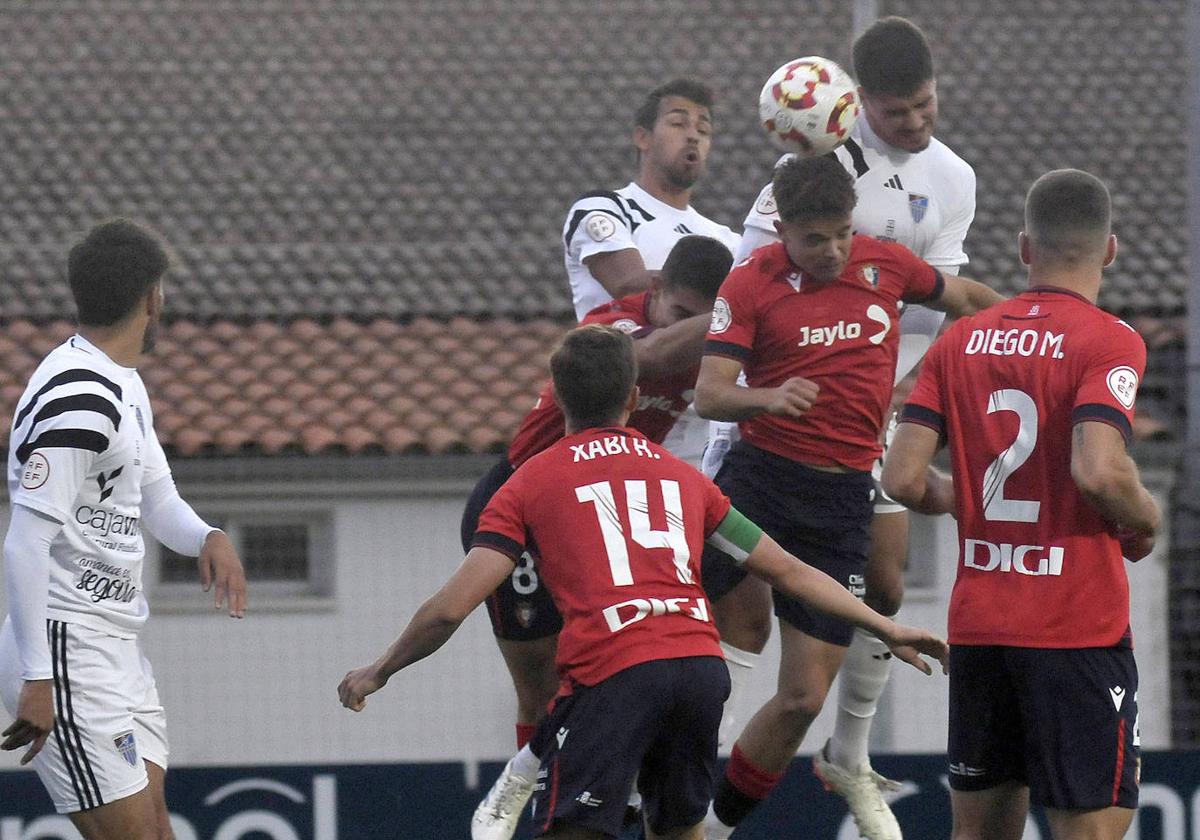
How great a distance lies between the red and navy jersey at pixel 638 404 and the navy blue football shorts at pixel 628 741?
4.26 ft

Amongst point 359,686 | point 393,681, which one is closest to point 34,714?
point 359,686

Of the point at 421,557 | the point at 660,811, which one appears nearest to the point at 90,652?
the point at 660,811

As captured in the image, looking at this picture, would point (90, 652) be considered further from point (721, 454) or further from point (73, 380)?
point (721, 454)

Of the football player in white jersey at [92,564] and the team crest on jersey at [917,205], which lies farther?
the team crest on jersey at [917,205]

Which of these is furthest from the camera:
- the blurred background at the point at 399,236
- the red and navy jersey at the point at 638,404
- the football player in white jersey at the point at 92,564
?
the blurred background at the point at 399,236

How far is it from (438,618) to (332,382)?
10874 mm

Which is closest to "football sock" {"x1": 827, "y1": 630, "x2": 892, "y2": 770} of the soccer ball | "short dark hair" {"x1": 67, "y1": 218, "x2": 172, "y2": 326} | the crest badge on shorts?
the soccer ball

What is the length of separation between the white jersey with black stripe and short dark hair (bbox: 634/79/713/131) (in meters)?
1.98

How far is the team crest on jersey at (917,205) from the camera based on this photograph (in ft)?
18.3

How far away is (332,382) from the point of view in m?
15.1

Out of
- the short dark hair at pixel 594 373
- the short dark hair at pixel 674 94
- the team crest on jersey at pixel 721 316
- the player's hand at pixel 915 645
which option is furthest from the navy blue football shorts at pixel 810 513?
the short dark hair at pixel 674 94

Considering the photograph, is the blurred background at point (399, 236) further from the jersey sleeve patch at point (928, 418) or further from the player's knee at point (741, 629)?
the jersey sleeve patch at point (928, 418)

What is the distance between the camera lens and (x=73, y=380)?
4.63 m

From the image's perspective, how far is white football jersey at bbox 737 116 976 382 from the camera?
551cm
